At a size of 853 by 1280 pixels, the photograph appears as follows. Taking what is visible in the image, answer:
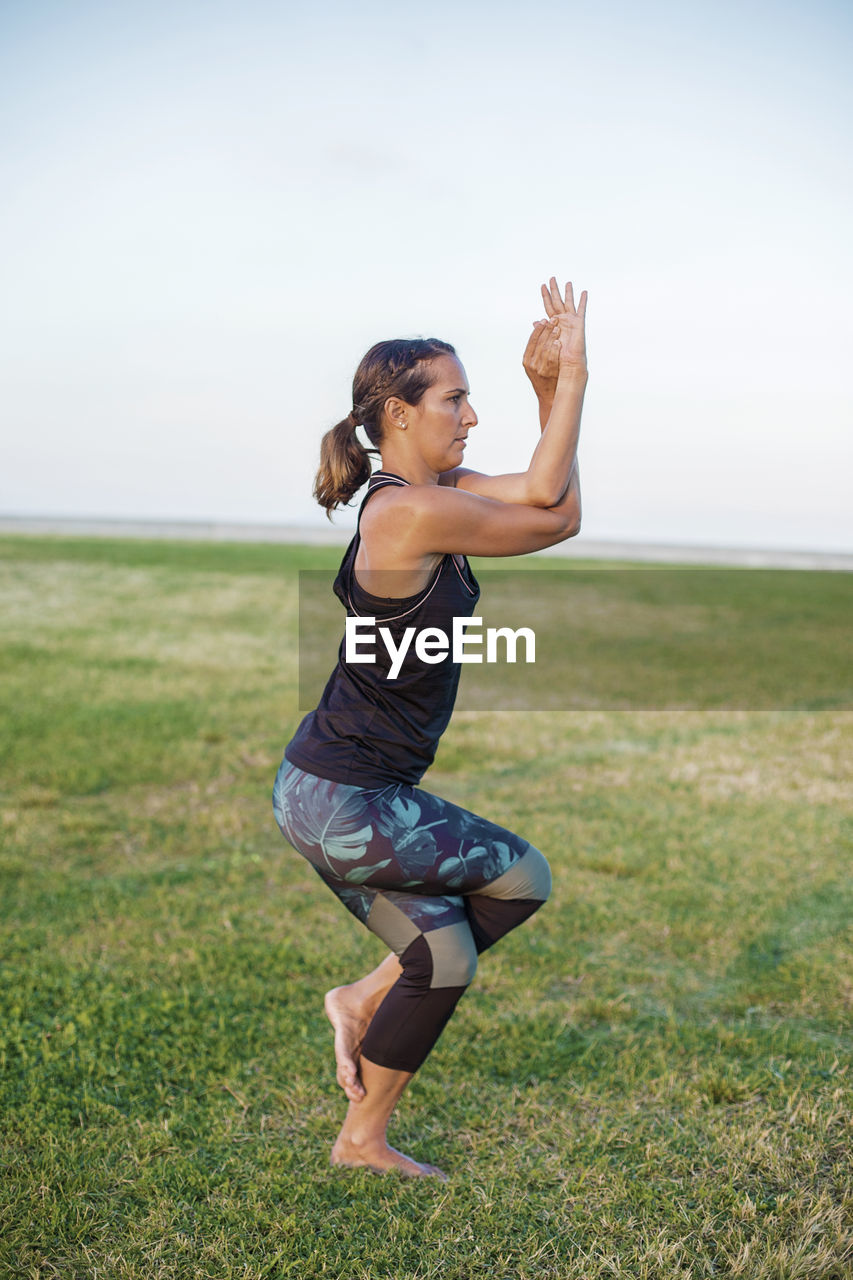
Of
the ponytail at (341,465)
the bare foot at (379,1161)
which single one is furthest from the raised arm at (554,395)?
the bare foot at (379,1161)

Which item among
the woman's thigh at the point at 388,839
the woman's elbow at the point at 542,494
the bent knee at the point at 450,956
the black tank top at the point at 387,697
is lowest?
the bent knee at the point at 450,956

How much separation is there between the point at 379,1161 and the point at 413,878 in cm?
106

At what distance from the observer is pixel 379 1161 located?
3578mm

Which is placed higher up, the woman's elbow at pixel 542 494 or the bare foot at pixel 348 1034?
the woman's elbow at pixel 542 494

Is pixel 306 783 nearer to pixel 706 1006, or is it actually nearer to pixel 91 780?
pixel 706 1006

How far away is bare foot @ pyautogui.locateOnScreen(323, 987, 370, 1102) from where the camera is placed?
11.5ft

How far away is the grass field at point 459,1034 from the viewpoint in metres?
3.26

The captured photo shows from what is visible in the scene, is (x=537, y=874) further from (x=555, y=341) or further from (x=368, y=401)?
(x=555, y=341)

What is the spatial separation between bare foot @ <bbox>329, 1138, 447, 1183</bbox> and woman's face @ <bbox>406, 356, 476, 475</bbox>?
2.17m

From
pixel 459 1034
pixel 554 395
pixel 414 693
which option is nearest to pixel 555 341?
pixel 554 395

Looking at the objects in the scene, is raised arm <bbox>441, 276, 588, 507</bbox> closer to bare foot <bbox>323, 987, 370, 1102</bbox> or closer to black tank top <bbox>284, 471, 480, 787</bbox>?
black tank top <bbox>284, 471, 480, 787</bbox>

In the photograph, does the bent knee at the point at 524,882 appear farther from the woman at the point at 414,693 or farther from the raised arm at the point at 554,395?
the raised arm at the point at 554,395

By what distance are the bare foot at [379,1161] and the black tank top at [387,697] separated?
123 centimetres

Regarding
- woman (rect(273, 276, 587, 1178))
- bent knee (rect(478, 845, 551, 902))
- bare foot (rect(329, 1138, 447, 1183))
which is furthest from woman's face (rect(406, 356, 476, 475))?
bare foot (rect(329, 1138, 447, 1183))
